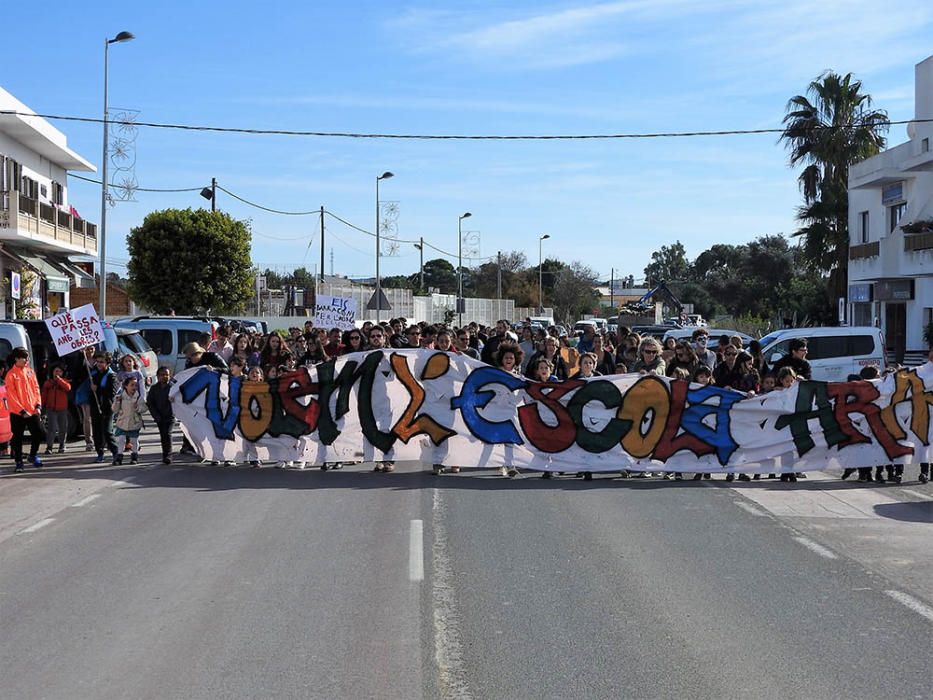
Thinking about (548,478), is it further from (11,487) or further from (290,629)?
(290,629)

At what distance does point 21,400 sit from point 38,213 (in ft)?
77.1

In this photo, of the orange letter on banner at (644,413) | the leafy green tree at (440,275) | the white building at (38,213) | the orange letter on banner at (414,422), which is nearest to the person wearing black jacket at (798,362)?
the orange letter on banner at (644,413)

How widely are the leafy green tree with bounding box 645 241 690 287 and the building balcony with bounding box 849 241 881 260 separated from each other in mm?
129578

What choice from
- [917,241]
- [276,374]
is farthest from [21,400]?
[917,241]

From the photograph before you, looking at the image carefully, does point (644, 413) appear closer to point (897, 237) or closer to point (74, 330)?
point (74, 330)

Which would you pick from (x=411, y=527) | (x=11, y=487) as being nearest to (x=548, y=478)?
(x=411, y=527)

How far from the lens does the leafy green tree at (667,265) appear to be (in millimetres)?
180125

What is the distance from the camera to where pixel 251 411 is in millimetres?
16156

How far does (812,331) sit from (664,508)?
50.1 ft

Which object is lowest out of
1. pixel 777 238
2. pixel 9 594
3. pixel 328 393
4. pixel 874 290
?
Result: pixel 9 594

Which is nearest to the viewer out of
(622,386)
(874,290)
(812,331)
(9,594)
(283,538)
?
(9,594)

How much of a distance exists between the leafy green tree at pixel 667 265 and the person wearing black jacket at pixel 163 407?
16480 cm

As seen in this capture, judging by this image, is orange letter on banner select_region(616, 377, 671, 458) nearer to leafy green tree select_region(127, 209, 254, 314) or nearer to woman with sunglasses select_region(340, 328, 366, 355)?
woman with sunglasses select_region(340, 328, 366, 355)

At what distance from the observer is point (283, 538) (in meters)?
10.4
